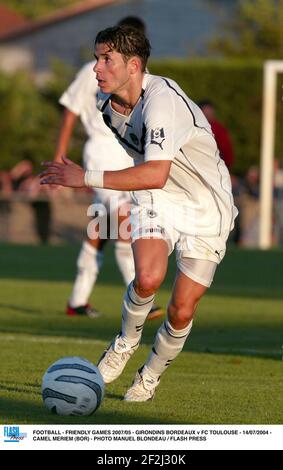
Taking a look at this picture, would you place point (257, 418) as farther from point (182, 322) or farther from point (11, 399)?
point (11, 399)

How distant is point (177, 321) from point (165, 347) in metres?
0.19

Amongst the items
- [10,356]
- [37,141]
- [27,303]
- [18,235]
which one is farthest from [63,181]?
[37,141]

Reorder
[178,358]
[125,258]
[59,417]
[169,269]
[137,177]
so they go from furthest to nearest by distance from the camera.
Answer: [169,269] < [125,258] < [178,358] < [137,177] < [59,417]

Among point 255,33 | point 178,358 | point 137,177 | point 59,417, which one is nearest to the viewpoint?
point 59,417

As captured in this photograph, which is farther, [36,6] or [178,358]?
[36,6]

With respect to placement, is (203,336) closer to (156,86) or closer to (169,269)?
(156,86)

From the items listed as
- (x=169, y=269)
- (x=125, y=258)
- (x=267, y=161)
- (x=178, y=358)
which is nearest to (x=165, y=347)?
(x=178, y=358)

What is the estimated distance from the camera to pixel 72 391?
24.4ft

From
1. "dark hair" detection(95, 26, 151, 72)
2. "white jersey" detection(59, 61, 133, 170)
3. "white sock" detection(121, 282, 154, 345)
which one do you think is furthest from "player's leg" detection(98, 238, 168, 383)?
"white jersey" detection(59, 61, 133, 170)

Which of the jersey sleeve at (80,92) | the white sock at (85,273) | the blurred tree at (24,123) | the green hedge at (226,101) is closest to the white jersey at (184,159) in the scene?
the white sock at (85,273)

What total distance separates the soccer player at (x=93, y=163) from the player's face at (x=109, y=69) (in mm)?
4998

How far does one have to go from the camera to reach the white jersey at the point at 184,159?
25.5 feet

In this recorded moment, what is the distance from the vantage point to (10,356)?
9.97m

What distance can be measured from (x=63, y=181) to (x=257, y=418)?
172cm
